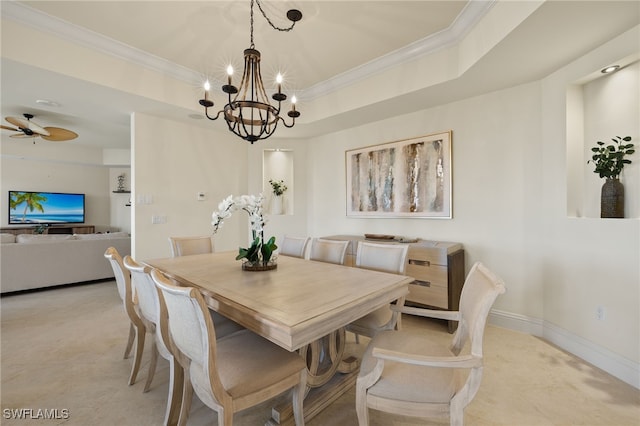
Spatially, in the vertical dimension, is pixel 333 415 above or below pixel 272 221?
below

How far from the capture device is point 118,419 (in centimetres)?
161

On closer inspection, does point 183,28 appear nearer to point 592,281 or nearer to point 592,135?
point 592,135

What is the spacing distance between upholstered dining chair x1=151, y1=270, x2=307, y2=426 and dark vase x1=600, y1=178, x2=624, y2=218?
2536 millimetres

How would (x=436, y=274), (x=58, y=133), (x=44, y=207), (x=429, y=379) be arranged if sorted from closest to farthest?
(x=429, y=379) < (x=436, y=274) < (x=58, y=133) < (x=44, y=207)

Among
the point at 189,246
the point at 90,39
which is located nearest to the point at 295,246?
the point at 189,246

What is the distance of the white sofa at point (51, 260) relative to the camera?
393cm

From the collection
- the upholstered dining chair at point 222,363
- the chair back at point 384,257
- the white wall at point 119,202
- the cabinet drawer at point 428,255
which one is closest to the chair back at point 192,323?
the upholstered dining chair at point 222,363

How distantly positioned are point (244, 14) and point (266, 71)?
967 millimetres

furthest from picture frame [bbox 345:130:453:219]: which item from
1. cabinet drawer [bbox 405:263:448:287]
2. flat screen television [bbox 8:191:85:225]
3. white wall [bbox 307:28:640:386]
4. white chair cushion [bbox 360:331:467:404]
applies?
flat screen television [bbox 8:191:85:225]

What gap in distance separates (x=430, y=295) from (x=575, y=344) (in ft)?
3.79

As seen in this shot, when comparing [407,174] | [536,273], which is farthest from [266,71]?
[536,273]

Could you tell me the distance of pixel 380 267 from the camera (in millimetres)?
2254

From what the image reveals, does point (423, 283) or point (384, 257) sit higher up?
point (384, 257)

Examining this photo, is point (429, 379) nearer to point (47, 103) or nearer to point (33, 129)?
point (47, 103)
